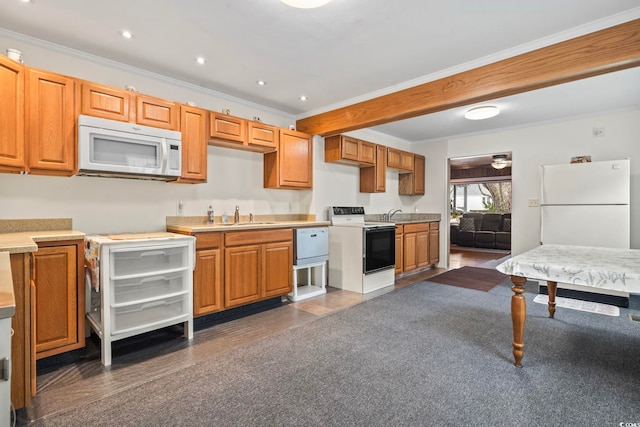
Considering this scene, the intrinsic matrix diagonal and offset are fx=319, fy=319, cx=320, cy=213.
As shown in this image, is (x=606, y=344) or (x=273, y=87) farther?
(x=273, y=87)

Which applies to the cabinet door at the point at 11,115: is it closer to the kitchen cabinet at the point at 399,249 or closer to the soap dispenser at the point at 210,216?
the soap dispenser at the point at 210,216

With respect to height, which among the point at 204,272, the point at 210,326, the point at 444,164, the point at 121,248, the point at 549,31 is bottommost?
the point at 210,326

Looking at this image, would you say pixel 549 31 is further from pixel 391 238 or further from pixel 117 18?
pixel 117 18

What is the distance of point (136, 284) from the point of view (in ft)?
8.48

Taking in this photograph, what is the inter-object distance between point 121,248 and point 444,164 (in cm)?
538

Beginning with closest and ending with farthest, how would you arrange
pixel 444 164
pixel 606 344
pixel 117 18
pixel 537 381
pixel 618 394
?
1. pixel 618 394
2. pixel 537 381
3. pixel 117 18
4. pixel 606 344
5. pixel 444 164

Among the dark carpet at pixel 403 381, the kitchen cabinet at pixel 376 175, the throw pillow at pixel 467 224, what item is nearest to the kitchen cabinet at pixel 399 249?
the kitchen cabinet at pixel 376 175

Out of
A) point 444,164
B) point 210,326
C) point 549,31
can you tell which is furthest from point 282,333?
point 444,164

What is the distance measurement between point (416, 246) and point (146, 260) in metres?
4.10

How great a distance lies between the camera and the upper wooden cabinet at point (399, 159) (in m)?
5.42

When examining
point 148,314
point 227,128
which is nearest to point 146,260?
point 148,314

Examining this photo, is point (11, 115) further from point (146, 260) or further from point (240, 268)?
point (240, 268)

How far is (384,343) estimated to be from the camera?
261 cm

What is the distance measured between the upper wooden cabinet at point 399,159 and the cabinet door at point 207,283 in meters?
3.45
